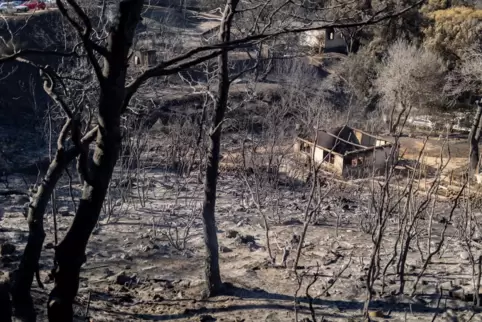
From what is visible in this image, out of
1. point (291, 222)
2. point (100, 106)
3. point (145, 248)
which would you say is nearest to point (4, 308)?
point (100, 106)

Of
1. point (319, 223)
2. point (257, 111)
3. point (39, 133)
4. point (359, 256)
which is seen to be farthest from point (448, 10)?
point (359, 256)

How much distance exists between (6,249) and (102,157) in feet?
13.2

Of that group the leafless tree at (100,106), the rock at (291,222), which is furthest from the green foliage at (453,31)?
the leafless tree at (100,106)

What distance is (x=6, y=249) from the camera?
6691 millimetres

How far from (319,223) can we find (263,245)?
64.3 inches

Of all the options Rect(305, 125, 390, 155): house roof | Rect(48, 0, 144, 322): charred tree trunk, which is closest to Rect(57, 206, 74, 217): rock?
Rect(48, 0, 144, 322): charred tree trunk

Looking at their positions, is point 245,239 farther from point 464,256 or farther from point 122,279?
point 464,256

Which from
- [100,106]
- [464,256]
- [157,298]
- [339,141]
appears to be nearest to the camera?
[100,106]

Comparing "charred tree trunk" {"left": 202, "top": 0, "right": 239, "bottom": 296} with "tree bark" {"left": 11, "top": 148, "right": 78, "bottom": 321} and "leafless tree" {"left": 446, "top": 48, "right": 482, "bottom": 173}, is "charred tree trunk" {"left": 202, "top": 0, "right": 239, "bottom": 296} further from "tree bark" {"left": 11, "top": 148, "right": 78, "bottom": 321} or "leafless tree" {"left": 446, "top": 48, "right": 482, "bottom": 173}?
"leafless tree" {"left": 446, "top": 48, "right": 482, "bottom": 173}

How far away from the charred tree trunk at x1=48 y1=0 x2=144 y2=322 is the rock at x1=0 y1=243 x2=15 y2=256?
11.9 feet

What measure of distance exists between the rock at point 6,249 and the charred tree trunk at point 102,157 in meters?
3.63

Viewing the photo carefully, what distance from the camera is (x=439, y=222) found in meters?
10.3

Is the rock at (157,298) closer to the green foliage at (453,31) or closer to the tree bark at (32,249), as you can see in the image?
the tree bark at (32,249)

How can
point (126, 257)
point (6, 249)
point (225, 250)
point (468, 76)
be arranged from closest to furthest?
point (6, 249), point (126, 257), point (225, 250), point (468, 76)
